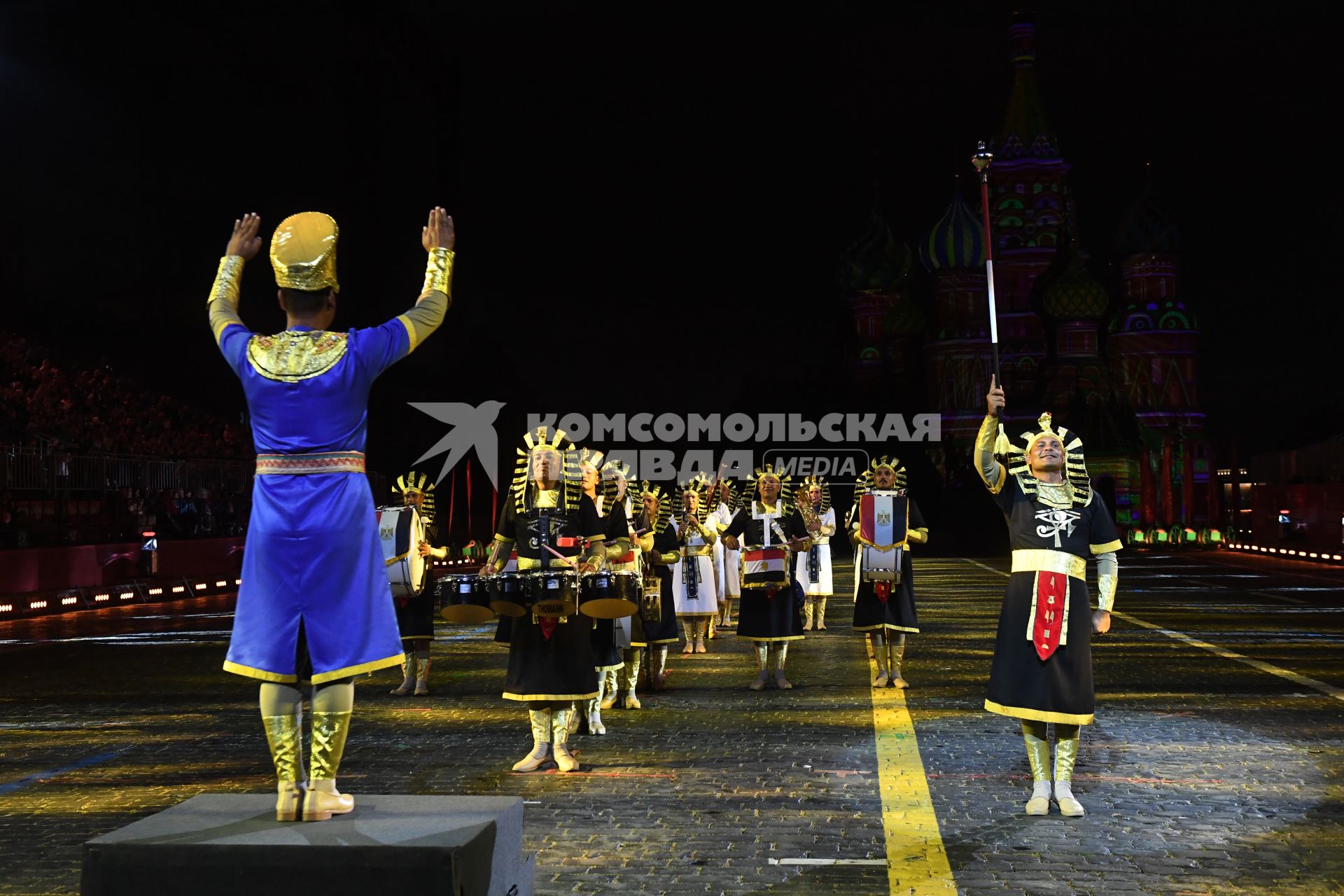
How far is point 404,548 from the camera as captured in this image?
45.1 feet

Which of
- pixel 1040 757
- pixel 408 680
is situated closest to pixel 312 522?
pixel 1040 757

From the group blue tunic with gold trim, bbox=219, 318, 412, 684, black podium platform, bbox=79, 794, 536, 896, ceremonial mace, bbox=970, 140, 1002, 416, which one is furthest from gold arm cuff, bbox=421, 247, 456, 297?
ceremonial mace, bbox=970, 140, 1002, 416

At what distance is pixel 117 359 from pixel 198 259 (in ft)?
12.8

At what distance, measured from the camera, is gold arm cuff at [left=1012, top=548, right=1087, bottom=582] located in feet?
27.0

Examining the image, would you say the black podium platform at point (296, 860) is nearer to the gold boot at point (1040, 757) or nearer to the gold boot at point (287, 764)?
the gold boot at point (287, 764)

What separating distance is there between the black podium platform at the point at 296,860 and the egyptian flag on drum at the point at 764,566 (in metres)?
8.61

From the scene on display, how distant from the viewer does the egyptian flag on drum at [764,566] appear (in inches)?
544

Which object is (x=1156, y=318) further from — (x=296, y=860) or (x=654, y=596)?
(x=296, y=860)

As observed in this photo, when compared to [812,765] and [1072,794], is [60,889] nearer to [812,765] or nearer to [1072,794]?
[812,765]

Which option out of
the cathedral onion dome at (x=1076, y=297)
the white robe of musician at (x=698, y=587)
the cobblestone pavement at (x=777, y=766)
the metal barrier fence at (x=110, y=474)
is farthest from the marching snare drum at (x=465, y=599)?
the cathedral onion dome at (x=1076, y=297)

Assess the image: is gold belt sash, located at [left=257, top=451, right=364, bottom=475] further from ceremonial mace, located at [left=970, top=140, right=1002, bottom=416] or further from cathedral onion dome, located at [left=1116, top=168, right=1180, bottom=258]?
cathedral onion dome, located at [left=1116, top=168, right=1180, bottom=258]

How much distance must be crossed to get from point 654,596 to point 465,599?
4.04 meters

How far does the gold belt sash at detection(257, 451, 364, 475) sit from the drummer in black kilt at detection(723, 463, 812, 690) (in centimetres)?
828
